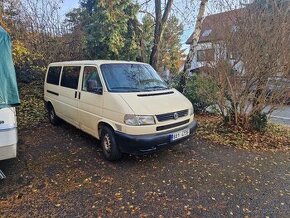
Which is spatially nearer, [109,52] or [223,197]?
[223,197]

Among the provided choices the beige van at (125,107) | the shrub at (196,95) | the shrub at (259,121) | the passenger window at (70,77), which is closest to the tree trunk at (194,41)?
the shrub at (196,95)

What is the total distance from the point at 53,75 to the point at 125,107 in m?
3.89

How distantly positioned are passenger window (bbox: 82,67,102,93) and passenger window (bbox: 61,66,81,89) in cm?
35

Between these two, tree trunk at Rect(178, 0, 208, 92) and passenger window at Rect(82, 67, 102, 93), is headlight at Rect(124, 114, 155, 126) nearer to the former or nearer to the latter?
passenger window at Rect(82, 67, 102, 93)

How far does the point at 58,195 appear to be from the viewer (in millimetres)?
3506

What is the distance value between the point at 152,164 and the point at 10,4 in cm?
902

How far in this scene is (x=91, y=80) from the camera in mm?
4844

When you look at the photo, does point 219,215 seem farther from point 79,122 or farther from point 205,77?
point 205,77

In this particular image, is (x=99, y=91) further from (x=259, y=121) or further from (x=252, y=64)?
(x=259, y=121)

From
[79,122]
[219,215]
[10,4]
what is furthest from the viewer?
[10,4]

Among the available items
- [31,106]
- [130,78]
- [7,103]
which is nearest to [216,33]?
[130,78]

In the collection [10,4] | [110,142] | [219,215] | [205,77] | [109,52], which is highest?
[10,4]

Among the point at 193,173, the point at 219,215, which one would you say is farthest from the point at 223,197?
the point at 193,173

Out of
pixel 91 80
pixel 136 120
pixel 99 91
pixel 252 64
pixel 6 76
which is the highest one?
pixel 252 64
